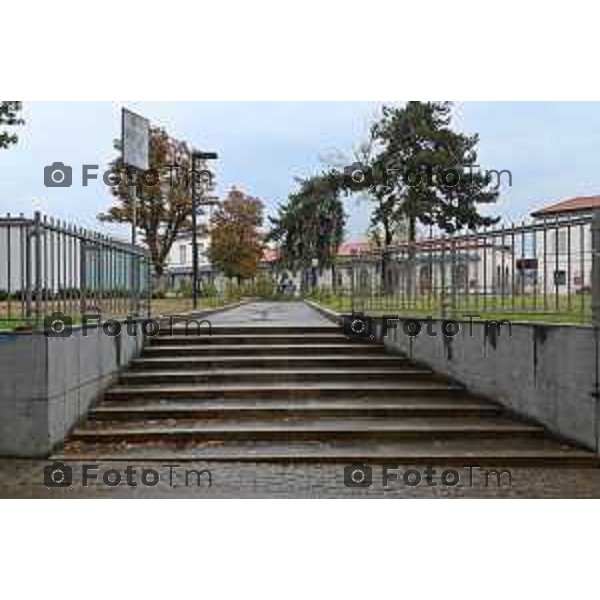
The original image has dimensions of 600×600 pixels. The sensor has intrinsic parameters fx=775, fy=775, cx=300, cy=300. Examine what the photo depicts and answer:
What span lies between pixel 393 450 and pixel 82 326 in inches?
143

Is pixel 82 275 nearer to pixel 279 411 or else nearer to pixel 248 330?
pixel 279 411

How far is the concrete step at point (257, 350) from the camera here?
1077 cm

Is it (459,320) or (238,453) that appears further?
(459,320)

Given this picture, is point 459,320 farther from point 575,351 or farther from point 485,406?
point 575,351

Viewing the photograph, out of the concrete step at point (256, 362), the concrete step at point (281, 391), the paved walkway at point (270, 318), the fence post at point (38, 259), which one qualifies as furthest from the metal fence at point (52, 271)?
the paved walkway at point (270, 318)

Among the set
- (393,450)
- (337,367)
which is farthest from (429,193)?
(393,450)

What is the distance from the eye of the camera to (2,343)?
24.8ft

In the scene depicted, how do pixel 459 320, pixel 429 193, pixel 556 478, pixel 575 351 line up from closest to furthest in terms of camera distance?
pixel 556 478, pixel 575 351, pixel 459 320, pixel 429 193

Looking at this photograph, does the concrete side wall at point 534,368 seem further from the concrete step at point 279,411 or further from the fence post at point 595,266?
the concrete step at point 279,411

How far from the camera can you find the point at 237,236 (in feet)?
159

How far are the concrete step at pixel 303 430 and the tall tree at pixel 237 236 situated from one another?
38614mm

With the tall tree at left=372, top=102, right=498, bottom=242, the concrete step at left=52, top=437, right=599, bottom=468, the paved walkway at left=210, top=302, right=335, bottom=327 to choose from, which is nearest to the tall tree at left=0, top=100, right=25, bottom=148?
the paved walkway at left=210, top=302, right=335, bottom=327

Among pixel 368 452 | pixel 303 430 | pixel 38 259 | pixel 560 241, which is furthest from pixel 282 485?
pixel 560 241

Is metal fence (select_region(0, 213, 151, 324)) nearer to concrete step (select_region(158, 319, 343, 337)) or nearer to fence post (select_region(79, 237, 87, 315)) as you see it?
fence post (select_region(79, 237, 87, 315))
